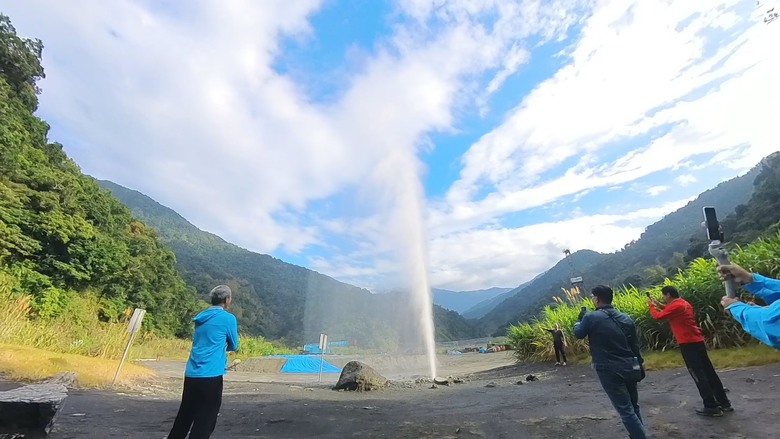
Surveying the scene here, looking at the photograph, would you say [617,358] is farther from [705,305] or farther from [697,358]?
[705,305]

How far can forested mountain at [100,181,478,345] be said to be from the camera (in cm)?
4925

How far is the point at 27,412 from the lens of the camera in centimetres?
434

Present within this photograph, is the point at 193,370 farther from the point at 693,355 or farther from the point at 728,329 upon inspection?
the point at 728,329

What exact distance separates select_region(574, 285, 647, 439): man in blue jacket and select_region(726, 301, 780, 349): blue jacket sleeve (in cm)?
218

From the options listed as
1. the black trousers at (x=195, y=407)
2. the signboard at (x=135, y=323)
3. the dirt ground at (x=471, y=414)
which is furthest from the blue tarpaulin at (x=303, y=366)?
the black trousers at (x=195, y=407)

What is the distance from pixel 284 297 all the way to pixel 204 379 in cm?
7876

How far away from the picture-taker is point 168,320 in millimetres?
39219

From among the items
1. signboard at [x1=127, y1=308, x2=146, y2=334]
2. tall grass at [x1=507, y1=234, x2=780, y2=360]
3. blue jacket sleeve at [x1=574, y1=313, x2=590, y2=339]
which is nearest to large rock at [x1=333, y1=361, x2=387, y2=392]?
signboard at [x1=127, y1=308, x2=146, y2=334]

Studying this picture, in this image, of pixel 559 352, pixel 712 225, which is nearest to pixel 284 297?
pixel 559 352

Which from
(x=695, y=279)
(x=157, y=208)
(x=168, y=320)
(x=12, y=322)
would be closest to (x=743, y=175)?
(x=695, y=279)

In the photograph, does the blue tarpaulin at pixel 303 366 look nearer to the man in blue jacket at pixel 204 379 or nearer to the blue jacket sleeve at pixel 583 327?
the man in blue jacket at pixel 204 379

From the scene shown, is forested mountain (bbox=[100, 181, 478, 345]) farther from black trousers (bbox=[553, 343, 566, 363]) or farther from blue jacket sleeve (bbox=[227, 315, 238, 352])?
blue jacket sleeve (bbox=[227, 315, 238, 352])

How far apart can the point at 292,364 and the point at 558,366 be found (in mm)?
18382

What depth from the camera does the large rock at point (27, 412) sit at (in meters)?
4.29
